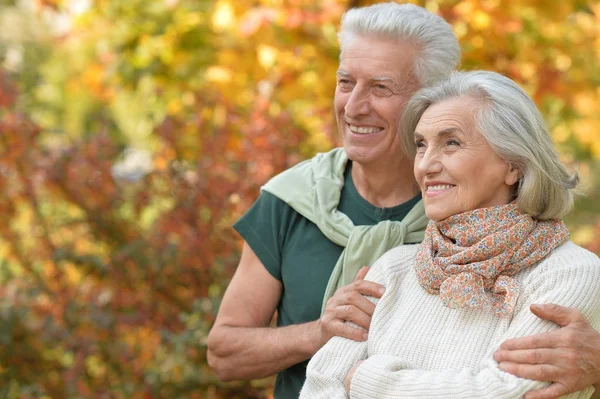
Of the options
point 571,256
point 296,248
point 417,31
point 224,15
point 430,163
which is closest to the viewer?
point 571,256

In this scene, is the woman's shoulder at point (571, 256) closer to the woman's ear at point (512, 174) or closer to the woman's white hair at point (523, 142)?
the woman's white hair at point (523, 142)

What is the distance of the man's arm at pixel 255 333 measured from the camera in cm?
260

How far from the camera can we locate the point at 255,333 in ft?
8.93

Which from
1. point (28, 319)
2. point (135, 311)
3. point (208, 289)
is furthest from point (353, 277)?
point (28, 319)

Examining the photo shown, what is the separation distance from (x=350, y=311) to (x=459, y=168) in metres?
0.51

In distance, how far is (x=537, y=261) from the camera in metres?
2.19

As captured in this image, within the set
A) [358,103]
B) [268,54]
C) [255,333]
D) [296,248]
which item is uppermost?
[268,54]

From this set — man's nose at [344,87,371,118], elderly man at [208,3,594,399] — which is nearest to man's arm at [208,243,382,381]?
elderly man at [208,3,594,399]

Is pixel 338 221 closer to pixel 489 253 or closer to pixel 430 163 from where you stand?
pixel 430 163

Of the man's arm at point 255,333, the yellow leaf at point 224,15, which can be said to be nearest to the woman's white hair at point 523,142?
the man's arm at point 255,333

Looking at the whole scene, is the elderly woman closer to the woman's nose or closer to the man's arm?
the woman's nose

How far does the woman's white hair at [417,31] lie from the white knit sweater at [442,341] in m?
0.67

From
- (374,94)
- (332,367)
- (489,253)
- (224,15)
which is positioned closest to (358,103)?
(374,94)

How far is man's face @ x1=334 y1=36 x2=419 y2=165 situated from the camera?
264 centimetres
